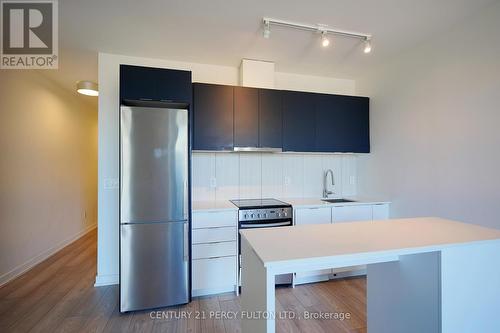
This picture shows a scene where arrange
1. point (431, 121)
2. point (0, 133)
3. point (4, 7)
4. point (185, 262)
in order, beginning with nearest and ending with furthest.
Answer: point (4, 7) < point (185, 262) < point (431, 121) < point (0, 133)

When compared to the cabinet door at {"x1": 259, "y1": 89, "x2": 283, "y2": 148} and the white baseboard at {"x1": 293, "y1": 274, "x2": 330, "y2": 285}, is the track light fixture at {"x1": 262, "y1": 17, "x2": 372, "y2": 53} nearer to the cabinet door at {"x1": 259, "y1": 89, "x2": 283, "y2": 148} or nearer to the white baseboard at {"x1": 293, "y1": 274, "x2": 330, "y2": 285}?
the cabinet door at {"x1": 259, "y1": 89, "x2": 283, "y2": 148}

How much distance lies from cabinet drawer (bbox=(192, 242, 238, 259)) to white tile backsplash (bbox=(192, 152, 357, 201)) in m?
0.70

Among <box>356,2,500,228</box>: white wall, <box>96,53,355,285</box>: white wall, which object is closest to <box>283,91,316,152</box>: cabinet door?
<box>356,2,500,228</box>: white wall

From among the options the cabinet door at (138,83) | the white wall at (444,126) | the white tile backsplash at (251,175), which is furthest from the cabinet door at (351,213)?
the cabinet door at (138,83)

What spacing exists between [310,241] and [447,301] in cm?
81

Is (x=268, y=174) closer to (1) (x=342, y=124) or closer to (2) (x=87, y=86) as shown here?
(1) (x=342, y=124)

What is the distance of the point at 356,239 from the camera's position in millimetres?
1324

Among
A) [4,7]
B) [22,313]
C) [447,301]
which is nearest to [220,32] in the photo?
[4,7]

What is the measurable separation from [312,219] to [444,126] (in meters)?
1.62

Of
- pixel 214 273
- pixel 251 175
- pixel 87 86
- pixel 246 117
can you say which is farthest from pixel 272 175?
pixel 87 86

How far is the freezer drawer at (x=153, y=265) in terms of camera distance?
6.91 ft

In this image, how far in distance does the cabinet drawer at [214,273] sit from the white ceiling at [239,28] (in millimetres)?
2317

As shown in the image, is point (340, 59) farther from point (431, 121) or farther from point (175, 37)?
point (175, 37)

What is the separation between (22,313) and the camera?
2102 mm
